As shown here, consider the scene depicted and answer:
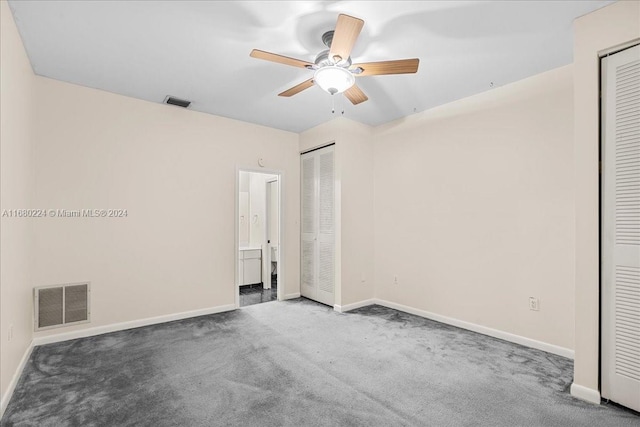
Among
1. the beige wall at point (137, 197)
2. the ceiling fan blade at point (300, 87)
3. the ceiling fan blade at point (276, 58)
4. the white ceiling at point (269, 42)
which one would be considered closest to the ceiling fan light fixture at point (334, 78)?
the ceiling fan blade at point (276, 58)

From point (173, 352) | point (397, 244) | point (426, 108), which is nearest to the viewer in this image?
point (173, 352)

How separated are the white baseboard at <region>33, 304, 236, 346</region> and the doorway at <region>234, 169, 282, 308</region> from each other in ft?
2.95

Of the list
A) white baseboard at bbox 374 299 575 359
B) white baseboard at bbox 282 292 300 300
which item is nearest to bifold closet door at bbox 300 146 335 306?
white baseboard at bbox 282 292 300 300

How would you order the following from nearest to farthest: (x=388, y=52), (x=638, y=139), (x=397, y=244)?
1. (x=638, y=139)
2. (x=388, y=52)
3. (x=397, y=244)

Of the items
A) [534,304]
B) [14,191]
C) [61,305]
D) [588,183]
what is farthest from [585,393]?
[61,305]

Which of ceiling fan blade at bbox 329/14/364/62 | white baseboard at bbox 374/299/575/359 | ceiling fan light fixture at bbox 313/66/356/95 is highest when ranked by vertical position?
ceiling fan blade at bbox 329/14/364/62

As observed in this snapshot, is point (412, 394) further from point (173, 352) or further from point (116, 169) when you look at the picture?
point (116, 169)

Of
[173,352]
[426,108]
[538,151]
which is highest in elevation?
[426,108]

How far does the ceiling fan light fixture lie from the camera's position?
233cm

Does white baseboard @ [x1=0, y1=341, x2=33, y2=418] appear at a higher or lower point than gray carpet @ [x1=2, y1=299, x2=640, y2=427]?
higher

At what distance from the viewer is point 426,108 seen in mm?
4152

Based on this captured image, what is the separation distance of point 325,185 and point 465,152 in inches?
78.4

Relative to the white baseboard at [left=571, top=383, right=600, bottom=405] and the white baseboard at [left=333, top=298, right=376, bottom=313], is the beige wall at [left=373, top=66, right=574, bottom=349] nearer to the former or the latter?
the white baseboard at [left=333, top=298, right=376, bottom=313]

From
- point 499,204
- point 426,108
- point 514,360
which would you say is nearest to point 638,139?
point 499,204
